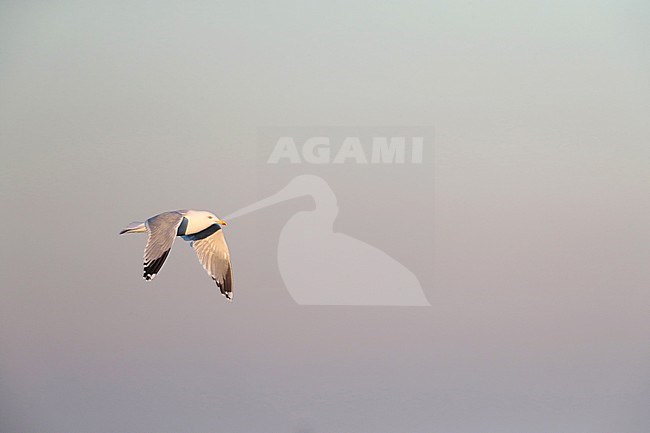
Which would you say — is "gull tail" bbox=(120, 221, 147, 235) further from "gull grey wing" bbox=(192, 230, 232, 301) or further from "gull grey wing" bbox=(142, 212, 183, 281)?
"gull grey wing" bbox=(192, 230, 232, 301)

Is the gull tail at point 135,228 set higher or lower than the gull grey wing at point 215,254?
higher

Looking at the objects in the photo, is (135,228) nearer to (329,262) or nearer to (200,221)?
(200,221)

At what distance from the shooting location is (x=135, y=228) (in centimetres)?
230

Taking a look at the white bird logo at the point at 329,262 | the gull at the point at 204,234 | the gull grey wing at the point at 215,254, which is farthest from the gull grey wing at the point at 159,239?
the white bird logo at the point at 329,262

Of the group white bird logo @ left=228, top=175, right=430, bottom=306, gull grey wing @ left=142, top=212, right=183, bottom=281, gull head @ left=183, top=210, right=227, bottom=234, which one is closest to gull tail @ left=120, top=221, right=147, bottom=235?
gull grey wing @ left=142, top=212, right=183, bottom=281

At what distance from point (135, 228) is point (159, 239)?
265 millimetres

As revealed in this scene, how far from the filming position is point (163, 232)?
7.04 ft

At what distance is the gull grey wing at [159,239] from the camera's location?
6.54ft

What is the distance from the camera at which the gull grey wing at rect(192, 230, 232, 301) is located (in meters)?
2.22

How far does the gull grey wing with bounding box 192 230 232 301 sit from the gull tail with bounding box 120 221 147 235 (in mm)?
228

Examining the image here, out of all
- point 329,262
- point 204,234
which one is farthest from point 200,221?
point 329,262

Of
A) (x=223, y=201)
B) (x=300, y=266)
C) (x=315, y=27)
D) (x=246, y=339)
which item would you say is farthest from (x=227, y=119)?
(x=246, y=339)

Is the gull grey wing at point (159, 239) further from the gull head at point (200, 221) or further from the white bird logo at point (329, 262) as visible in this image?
the white bird logo at point (329, 262)

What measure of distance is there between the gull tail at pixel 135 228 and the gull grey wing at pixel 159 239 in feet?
0.11
